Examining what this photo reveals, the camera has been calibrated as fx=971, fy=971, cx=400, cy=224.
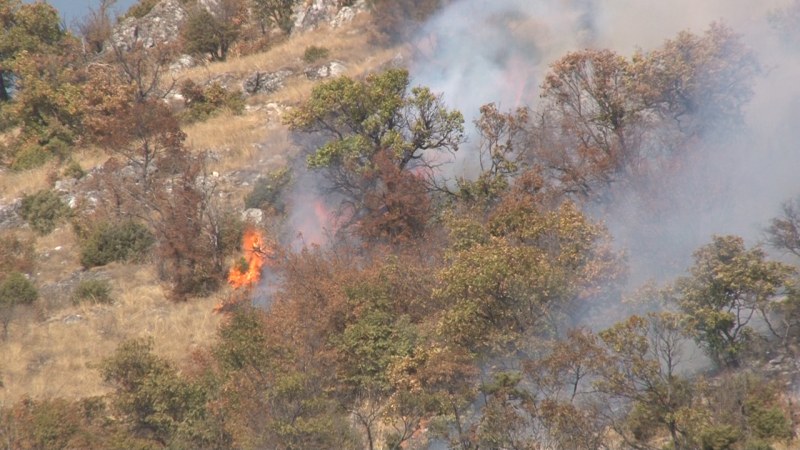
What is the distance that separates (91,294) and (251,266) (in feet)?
20.7

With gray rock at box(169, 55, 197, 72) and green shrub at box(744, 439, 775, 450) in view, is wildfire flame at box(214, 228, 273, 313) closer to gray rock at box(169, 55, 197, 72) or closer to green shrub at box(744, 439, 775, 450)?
green shrub at box(744, 439, 775, 450)

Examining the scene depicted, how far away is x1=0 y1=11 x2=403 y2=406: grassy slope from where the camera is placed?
3231 cm

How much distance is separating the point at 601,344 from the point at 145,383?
38.9 feet

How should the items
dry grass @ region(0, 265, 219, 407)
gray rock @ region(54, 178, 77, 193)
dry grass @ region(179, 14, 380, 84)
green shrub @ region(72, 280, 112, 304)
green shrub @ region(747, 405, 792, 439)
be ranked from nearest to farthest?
green shrub @ region(747, 405, 792, 439), dry grass @ region(0, 265, 219, 407), green shrub @ region(72, 280, 112, 304), gray rock @ region(54, 178, 77, 193), dry grass @ region(179, 14, 380, 84)

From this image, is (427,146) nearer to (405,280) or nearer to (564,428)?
(405,280)

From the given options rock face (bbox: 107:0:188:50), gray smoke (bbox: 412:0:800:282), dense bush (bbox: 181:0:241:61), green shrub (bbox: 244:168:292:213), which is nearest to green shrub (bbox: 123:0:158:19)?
rock face (bbox: 107:0:188:50)

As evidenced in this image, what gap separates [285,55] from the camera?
194 ft

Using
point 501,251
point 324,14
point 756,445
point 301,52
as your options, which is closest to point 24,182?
point 301,52

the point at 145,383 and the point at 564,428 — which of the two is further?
the point at 145,383

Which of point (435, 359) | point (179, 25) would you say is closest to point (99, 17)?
point (179, 25)

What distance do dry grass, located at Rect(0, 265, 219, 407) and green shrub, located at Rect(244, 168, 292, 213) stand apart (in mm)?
5985

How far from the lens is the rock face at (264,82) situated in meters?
56.4

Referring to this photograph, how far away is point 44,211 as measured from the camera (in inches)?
1852

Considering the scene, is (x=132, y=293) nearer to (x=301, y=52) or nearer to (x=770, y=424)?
(x=301, y=52)
